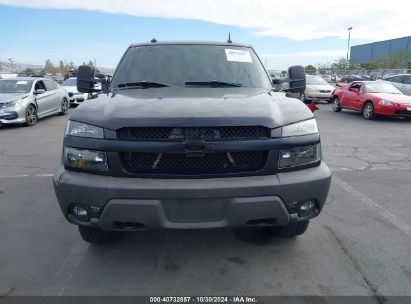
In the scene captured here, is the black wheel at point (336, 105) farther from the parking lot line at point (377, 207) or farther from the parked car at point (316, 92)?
the parking lot line at point (377, 207)

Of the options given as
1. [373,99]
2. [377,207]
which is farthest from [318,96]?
[377,207]

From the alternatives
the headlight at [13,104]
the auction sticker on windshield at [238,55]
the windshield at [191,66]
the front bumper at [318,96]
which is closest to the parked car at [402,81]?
the front bumper at [318,96]

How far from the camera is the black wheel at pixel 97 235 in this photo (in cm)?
331

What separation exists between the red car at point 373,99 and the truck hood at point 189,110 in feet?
35.0

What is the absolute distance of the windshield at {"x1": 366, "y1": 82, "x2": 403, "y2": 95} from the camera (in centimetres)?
1351

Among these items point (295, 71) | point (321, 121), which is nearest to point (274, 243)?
point (295, 71)

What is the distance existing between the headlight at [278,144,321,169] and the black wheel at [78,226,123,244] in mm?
1769

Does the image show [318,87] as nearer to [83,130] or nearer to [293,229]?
[293,229]

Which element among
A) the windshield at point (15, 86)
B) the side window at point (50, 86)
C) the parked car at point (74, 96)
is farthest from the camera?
the parked car at point (74, 96)

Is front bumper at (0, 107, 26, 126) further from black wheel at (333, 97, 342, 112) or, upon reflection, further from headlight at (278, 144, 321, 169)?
black wheel at (333, 97, 342, 112)

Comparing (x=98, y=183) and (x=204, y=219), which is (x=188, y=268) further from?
(x=98, y=183)

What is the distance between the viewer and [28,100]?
11.6 metres

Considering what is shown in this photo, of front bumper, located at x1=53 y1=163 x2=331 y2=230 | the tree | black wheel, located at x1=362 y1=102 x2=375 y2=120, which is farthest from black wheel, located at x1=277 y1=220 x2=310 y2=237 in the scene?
the tree

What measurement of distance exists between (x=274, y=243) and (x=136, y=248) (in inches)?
52.9
